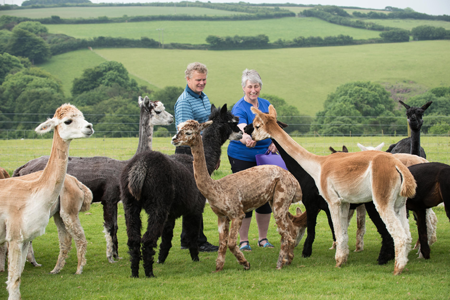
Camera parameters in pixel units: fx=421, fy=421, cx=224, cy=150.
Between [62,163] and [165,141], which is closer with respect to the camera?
[62,163]

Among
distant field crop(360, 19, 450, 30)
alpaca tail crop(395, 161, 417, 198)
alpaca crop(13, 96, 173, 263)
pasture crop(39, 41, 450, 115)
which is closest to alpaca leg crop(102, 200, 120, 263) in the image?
alpaca crop(13, 96, 173, 263)

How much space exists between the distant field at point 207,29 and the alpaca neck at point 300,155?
83029 millimetres

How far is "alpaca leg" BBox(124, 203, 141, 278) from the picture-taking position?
5750mm

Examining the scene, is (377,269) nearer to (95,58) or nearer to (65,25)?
(95,58)

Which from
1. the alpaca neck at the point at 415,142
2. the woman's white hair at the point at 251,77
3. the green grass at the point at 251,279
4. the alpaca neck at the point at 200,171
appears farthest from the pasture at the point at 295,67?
the alpaca neck at the point at 200,171

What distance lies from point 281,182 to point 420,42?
88.0 meters

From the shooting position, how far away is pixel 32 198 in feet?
16.2

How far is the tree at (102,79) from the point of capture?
65750mm

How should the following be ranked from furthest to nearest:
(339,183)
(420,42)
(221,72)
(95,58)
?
(420,42)
(95,58)
(221,72)
(339,183)

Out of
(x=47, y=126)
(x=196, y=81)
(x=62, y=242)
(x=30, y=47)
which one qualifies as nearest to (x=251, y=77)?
(x=196, y=81)

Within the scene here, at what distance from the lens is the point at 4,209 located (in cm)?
481

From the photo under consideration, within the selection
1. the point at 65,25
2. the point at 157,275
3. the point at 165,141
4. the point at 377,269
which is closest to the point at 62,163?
the point at 157,275

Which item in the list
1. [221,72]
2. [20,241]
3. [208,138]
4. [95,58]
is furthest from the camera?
[95,58]

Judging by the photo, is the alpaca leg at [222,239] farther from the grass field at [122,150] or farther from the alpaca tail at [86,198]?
the grass field at [122,150]
